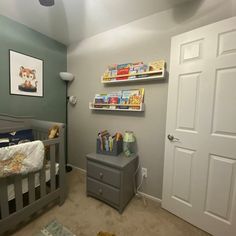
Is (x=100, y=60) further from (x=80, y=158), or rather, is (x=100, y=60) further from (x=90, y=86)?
(x=80, y=158)

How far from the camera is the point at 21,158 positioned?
126 cm

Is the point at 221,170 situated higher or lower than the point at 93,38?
lower

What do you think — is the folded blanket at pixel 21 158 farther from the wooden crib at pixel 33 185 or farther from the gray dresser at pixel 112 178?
the gray dresser at pixel 112 178

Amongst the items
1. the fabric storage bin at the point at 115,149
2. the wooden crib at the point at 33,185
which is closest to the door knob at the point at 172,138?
the fabric storage bin at the point at 115,149

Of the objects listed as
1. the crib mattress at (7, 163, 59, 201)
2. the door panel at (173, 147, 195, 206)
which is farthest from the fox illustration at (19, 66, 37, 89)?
the door panel at (173, 147, 195, 206)

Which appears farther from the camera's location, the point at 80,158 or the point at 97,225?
the point at 80,158

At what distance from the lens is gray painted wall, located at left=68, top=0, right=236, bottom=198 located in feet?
5.04

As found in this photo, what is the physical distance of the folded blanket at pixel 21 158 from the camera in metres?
1.16

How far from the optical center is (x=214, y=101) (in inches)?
50.3

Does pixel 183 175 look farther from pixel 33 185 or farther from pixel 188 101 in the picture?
pixel 33 185

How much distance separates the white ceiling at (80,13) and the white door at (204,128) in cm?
61

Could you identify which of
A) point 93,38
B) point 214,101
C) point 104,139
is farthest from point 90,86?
point 214,101

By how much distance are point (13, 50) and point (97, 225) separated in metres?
2.46

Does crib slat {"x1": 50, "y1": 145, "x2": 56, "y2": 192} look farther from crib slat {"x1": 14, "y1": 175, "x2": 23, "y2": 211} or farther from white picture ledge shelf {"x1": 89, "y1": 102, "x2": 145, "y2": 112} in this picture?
white picture ledge shelf {"x1": 89, "y1": 102, "x2": 145, "y2": 112}
